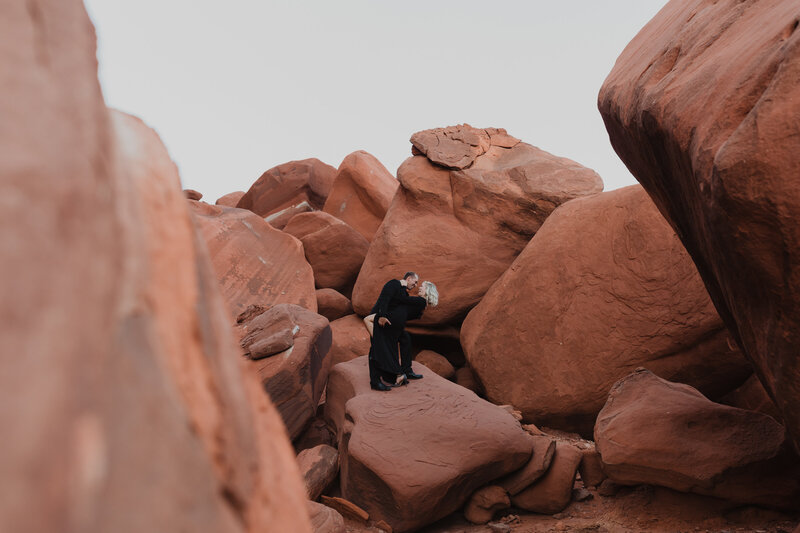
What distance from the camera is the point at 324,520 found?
12.8 ft

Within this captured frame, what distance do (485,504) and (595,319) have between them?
7.72ft

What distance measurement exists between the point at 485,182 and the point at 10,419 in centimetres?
781

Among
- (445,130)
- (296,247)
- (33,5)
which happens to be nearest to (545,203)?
(445,130)

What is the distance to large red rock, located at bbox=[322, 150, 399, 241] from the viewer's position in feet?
35.4

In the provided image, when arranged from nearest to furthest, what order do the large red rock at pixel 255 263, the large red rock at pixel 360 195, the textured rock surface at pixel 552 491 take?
the textured rock surface at pixel 552 491 → the large red rock at pixel 255 263 → the large red rock at pixel 360 195

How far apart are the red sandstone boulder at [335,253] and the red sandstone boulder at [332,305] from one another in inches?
21.8

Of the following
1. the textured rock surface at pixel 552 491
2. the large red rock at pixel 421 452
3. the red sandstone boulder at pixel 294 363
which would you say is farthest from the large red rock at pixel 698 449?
the red sandstone boulder at pixel 294 363

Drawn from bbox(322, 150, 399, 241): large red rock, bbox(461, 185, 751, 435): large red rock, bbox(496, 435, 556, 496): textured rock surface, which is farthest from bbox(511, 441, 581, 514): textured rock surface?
bbox(322, 150, 399, 241): large red rock

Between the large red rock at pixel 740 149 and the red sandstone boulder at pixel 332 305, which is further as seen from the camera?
the red sandstone boulder at pixel 332 305

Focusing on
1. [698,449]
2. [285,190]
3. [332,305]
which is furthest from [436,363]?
[285,190]

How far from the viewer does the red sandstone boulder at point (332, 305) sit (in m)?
8.91

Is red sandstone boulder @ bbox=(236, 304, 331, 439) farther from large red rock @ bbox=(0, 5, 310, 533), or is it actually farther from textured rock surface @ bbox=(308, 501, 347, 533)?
large red rock @ bbox=(0, 5, 310, 533)

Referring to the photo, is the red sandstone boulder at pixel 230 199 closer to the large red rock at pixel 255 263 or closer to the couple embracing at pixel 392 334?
the large red rock at pixel 255 263

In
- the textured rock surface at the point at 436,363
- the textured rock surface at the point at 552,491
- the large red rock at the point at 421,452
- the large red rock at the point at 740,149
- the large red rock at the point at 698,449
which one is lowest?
the textured rock surface at the point at 436,363
